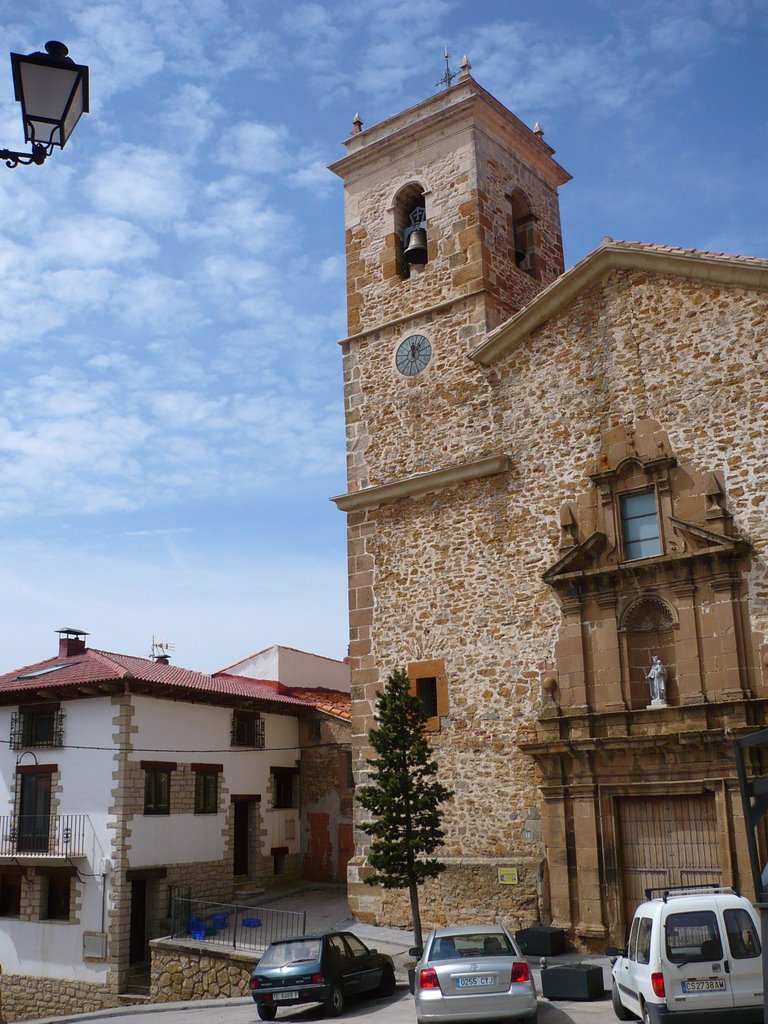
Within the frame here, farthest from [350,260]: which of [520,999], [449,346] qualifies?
[520,999]

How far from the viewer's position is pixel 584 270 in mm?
18250

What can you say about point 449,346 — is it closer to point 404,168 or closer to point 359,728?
point 404,168

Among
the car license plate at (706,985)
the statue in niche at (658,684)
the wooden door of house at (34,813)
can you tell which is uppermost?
the statue in niche at (658,684)

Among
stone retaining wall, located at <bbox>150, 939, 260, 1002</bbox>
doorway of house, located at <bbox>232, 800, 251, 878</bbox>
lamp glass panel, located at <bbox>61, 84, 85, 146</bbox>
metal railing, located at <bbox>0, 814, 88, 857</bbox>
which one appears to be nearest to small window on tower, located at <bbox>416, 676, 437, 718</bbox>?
stone retaining wall, located at <bbox>150, 939, 260, 1002</bbox>

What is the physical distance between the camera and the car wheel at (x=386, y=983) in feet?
48.5

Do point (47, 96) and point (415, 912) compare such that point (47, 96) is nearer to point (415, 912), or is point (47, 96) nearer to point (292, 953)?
point (292, 953)

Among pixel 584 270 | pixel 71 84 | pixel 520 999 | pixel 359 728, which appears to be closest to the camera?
pixel 71 84

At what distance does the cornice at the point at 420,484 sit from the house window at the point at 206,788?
906cm

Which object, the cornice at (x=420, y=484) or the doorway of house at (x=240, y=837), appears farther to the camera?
the doorway of house at (x=240, y=837)

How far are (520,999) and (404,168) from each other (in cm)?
1635

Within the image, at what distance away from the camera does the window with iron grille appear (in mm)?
24781

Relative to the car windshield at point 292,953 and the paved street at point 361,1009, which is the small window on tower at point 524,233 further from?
the car windshield at point 292,953

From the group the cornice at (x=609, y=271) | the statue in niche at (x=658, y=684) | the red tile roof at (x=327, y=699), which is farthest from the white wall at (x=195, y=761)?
the statue in niche at (x=658, y=684)

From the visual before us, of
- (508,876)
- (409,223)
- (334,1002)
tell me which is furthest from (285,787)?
(409,223)
